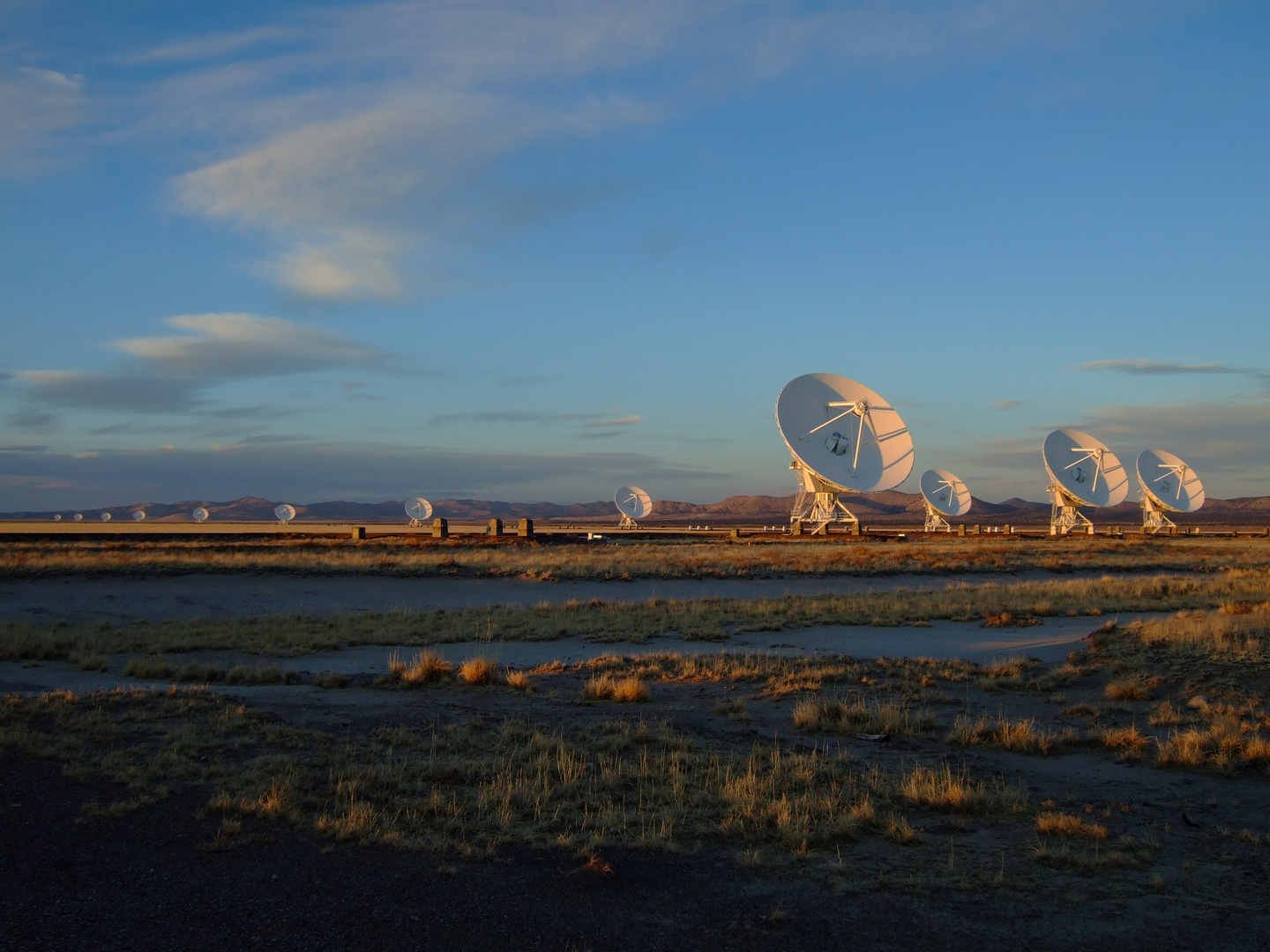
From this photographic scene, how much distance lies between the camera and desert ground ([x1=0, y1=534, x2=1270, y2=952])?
19.2 ft

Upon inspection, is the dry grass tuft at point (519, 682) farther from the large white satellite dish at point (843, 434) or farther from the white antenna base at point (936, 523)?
the white antenna base at point (936, 523)

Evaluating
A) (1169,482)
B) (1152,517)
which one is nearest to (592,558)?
(1169,482)

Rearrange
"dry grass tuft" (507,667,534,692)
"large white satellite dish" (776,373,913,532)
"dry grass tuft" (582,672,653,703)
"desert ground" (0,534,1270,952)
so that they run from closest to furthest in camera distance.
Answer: "desert ground" (0,534,1270,952) → "dry grass tuft" (582,672,653,703) → "dry grass tuft" (507,667,534,692) → "large white satellite dish" (776,373,913,532)

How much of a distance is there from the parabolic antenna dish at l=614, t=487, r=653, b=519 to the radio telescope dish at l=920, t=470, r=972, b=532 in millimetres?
28727

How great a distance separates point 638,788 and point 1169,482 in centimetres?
9051

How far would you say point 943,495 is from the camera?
285 ft

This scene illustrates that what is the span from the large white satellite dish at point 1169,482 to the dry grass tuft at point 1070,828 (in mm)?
86087

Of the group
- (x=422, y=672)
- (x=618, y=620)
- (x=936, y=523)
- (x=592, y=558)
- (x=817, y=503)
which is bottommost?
(x=618, y=620)

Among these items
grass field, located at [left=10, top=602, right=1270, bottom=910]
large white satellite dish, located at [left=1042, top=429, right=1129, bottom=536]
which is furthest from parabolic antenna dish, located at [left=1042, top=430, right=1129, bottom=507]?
grass field, located at [left=10, top=602, right=1270, bottom=910]

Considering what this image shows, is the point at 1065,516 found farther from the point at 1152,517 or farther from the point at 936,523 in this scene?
the point at 1152,517

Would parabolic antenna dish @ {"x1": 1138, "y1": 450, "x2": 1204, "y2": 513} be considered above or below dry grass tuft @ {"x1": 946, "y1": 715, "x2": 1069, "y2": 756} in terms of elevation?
above

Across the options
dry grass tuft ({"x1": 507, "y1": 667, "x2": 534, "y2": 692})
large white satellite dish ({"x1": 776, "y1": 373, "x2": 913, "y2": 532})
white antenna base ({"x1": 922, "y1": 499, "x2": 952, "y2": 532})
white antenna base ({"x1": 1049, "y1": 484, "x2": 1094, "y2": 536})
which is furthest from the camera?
white antenna base ({"x1": 922, "y1": 499, "x2": 952, "y2": 532})

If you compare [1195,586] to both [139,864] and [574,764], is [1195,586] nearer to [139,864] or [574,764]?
[574,764]

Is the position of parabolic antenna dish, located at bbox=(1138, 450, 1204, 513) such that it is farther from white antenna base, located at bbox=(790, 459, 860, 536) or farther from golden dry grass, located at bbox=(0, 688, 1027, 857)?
golden dry grass, located at bbox=(0, 688, 1027, 857)
